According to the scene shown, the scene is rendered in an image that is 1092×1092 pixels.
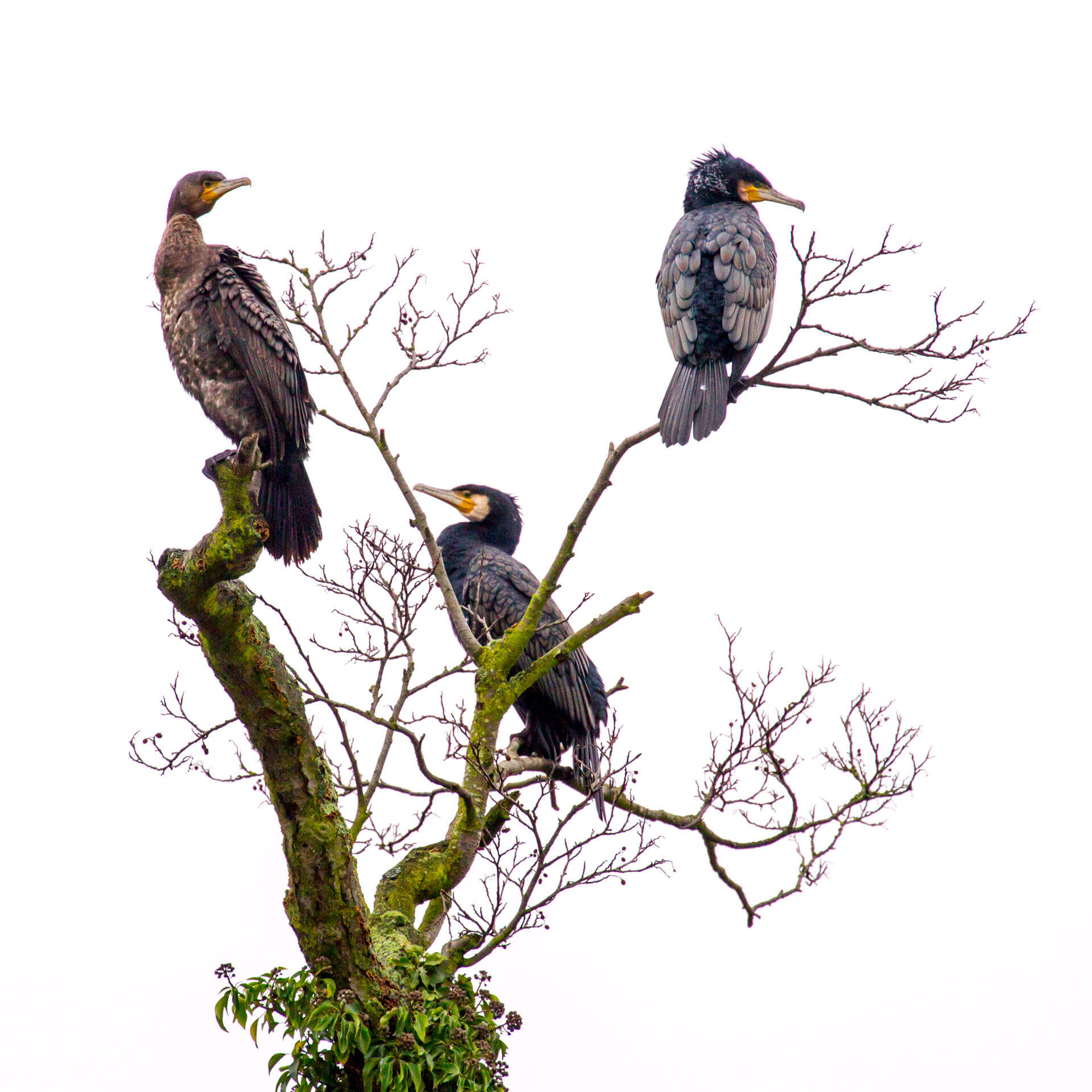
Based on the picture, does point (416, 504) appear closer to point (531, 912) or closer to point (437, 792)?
point (437, 792)

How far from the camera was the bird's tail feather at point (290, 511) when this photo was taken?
5.85 meters

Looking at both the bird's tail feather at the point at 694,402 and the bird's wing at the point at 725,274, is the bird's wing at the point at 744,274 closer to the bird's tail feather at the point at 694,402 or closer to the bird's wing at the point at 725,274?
the bird's wing at the point at 725,274

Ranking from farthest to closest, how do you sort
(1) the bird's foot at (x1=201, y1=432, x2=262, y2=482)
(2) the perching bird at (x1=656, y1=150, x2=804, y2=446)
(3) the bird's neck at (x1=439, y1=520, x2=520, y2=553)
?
(3) the bird's neck at (x1=439, y1=520, x2=520, y2=553) → (2) the perching bird at (x1=656, y1=150, x2=804, y2=446) → (1) the bird's foot at (x1=201, y1=432, x2=262, y2=482)

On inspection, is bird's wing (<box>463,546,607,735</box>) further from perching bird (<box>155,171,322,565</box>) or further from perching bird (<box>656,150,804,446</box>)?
perching bird (<box>656,150,804,446</box>)

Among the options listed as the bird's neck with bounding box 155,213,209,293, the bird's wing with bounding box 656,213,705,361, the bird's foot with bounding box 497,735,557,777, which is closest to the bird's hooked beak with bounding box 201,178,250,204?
the bird's neck with bounding box 155,213,209,293

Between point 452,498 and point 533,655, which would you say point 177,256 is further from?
point 533,655

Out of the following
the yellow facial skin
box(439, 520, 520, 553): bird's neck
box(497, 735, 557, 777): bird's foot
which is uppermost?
the yellow facial skin

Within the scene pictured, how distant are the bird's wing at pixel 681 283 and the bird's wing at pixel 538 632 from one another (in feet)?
5.25

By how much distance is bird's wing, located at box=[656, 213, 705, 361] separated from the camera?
5.88m

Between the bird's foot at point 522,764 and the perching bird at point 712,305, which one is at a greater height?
the perching bird at point 712,305

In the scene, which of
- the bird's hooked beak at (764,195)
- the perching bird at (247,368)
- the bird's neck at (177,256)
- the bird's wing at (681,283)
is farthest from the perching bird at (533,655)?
the bird's hooked beak at (764,195)

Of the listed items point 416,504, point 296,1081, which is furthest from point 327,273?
point 296,1081

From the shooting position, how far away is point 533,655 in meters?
6.77

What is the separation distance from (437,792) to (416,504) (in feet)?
4.29
